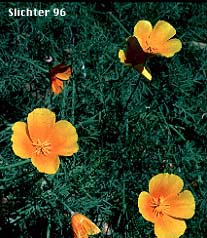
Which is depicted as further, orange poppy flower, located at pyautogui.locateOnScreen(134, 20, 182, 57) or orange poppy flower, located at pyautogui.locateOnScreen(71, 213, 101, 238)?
orange poppy flower, located at pyautogui.locateOnScreen(134, 20, 182, 57)

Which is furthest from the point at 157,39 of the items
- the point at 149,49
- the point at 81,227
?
the point at 81,227

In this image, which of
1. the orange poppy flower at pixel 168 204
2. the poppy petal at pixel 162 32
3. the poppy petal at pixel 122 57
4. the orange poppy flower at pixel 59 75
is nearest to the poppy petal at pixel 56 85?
the orange poppy flower at pixel 59 75

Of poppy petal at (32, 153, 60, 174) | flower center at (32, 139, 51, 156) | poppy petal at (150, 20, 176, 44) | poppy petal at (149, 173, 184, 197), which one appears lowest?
poppy petal at (149, 173, 184, 197)

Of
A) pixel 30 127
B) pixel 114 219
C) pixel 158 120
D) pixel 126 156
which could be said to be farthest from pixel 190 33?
pixel 30 127

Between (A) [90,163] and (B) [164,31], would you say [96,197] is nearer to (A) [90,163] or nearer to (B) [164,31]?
(A) [90,163]

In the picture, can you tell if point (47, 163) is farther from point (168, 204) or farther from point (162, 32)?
point (162, 32)

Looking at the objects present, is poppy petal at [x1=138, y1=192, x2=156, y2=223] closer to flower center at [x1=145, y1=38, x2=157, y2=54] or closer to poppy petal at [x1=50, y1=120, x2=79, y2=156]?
poppy petal at [x1=50, y1=120, x2=79, y2=156]

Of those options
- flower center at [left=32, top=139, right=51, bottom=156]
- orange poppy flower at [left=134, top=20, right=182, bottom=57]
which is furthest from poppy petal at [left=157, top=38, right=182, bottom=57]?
flower center at [left=32, top=139, right=51, bottom=156]
